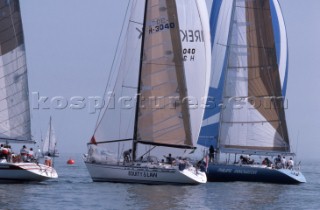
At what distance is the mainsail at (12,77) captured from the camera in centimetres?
4094

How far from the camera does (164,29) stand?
43844 millimetres

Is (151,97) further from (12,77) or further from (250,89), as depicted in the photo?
(250,89)

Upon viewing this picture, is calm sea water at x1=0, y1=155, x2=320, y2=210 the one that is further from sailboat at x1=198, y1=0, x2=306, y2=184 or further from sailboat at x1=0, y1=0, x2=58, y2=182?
sailboat at x1=198, y1=0, x2=306, y2=184

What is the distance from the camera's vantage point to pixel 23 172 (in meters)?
40.1

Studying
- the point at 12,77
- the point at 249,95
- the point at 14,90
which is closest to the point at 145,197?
the point at 14,90

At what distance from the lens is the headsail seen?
174ft

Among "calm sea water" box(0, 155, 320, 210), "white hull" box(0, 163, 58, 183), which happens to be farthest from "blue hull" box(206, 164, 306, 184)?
"white hull" box(0, 163, 58, 183)

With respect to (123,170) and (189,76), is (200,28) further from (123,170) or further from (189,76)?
(123,170)

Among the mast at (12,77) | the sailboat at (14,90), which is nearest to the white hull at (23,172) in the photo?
the sailboat at (14,90)

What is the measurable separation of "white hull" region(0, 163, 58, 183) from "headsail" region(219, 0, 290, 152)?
15359 mm

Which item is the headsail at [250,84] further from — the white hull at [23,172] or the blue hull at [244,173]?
the white hull at [23,172]

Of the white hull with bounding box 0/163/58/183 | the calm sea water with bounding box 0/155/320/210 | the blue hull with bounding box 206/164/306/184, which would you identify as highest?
the blue hull with bounding box 206/164/306/184

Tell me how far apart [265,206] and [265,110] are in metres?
16.8

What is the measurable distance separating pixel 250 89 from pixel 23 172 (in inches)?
732
